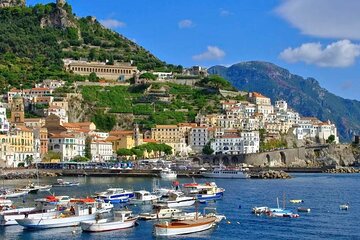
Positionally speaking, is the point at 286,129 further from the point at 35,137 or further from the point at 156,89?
the point at 35,137

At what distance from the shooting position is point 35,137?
9769 cm

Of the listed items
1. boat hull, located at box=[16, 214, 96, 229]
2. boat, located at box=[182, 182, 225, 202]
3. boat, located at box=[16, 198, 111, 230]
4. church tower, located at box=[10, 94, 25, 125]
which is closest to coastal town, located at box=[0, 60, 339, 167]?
church tower, located at box=[10, 94, 25, 125]

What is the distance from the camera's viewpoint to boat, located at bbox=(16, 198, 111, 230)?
41188mm

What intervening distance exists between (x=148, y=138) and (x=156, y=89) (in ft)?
43.8

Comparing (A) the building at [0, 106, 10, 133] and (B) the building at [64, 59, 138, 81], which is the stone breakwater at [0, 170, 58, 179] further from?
(B) the building at [64, 59, 138, 81]

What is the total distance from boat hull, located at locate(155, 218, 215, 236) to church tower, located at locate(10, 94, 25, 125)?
67.4m

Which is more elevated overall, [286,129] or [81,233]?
[286,129]

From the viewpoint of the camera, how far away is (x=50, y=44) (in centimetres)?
Answer: 13875

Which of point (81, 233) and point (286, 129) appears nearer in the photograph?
point (81, 233)

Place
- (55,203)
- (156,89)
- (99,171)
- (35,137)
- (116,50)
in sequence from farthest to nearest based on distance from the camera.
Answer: (116,50) → (156,89) → (35,137) → (99,171) → (55,203)

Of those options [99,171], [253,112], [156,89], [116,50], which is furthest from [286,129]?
[99,171]

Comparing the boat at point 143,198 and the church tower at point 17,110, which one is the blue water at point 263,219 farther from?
the church tower at point 17,110

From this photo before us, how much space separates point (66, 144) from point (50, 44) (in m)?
42.7

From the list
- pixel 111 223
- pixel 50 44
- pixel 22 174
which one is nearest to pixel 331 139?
pixel 50 44
